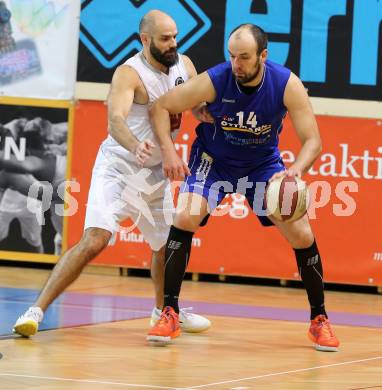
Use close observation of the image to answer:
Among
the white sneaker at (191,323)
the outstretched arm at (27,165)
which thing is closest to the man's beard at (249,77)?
the white sneaker at (191,323)

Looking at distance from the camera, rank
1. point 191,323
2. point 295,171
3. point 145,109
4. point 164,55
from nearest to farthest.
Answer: point 295,171 < point 164,55 < point 145,109 < point 191,323

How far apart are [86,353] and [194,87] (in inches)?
70.8

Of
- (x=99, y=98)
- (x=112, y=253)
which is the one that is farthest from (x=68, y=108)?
(x=112, y=253)

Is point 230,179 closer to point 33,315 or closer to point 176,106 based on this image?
point 176,106

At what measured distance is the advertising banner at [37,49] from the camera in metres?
11.2

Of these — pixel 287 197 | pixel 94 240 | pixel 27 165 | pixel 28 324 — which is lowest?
pixel 28 324

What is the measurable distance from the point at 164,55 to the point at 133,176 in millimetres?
837

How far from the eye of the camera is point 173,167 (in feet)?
22.7

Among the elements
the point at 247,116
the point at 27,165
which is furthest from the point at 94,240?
the point at 27,165

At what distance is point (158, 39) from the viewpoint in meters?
7.30

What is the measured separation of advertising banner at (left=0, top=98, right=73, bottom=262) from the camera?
37.0 feet

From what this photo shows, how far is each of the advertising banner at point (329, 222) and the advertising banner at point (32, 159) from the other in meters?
0.97

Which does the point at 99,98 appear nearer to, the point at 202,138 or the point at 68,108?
the point at 68,108

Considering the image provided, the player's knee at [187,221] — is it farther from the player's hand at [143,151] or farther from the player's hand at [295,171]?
the player's hand at [295,171]
